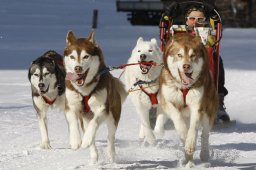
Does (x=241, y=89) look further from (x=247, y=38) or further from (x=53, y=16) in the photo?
(x=53, y=16)

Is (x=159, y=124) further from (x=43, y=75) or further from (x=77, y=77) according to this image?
(x=77, y=77)

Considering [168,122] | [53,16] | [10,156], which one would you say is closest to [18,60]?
[168,122]

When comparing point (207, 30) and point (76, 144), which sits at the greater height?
point (207, 30)

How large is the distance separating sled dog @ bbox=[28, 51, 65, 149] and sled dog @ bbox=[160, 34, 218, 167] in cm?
162

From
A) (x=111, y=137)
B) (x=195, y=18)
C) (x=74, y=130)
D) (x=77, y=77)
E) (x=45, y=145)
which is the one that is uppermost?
(x=195, y=18)

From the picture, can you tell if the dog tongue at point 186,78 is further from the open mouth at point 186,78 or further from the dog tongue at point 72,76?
the dog tongue at point 72,76

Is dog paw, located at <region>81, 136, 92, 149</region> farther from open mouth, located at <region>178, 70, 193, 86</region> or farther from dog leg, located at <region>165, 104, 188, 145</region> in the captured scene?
open mouth, located at <region>178, 70, 193, 86</region>

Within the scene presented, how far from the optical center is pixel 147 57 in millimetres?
7453

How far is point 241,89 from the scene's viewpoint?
39.2ft

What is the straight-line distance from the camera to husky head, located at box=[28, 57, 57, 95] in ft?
24.5

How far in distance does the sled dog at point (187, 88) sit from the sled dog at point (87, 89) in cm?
47

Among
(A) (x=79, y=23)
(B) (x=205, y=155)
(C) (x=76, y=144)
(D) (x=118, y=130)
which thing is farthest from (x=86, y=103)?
(A) (x=79, y=23)

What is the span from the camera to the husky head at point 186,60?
5996mm

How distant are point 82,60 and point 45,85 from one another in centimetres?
145
